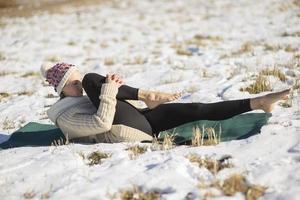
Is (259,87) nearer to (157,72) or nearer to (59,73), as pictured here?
(157,72)

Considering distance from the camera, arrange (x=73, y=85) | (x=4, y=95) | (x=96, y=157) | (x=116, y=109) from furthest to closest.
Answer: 1. (x=4, y=95)
2. (x=73, y=85)
3. (x=116, y=109)
4. (x=96, y=157)

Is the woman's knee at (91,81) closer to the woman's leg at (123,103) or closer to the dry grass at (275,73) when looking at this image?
the woman's leg at (123,103)

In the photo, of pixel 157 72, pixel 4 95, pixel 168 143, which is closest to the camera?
pixel 168 143

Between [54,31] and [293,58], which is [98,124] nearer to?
[293,58]

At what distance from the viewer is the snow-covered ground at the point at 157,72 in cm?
338

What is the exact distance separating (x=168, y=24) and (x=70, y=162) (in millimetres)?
11071

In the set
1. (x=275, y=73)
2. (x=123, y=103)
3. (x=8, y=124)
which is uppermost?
(x=123, y=103)

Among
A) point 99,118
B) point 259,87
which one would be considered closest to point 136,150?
point 99,118

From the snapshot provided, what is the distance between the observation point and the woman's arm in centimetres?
404

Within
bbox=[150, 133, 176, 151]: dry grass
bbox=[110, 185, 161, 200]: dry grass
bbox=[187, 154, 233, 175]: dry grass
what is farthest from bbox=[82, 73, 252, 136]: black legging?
bbox=[110, 185, 161, 200]: dry grass

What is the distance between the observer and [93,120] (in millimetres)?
4078

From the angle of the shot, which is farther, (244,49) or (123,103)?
(244,49)

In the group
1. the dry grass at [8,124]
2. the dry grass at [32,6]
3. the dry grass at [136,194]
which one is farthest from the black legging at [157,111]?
the dry grass at [32,6]

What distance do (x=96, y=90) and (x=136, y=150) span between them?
2.16 ft
